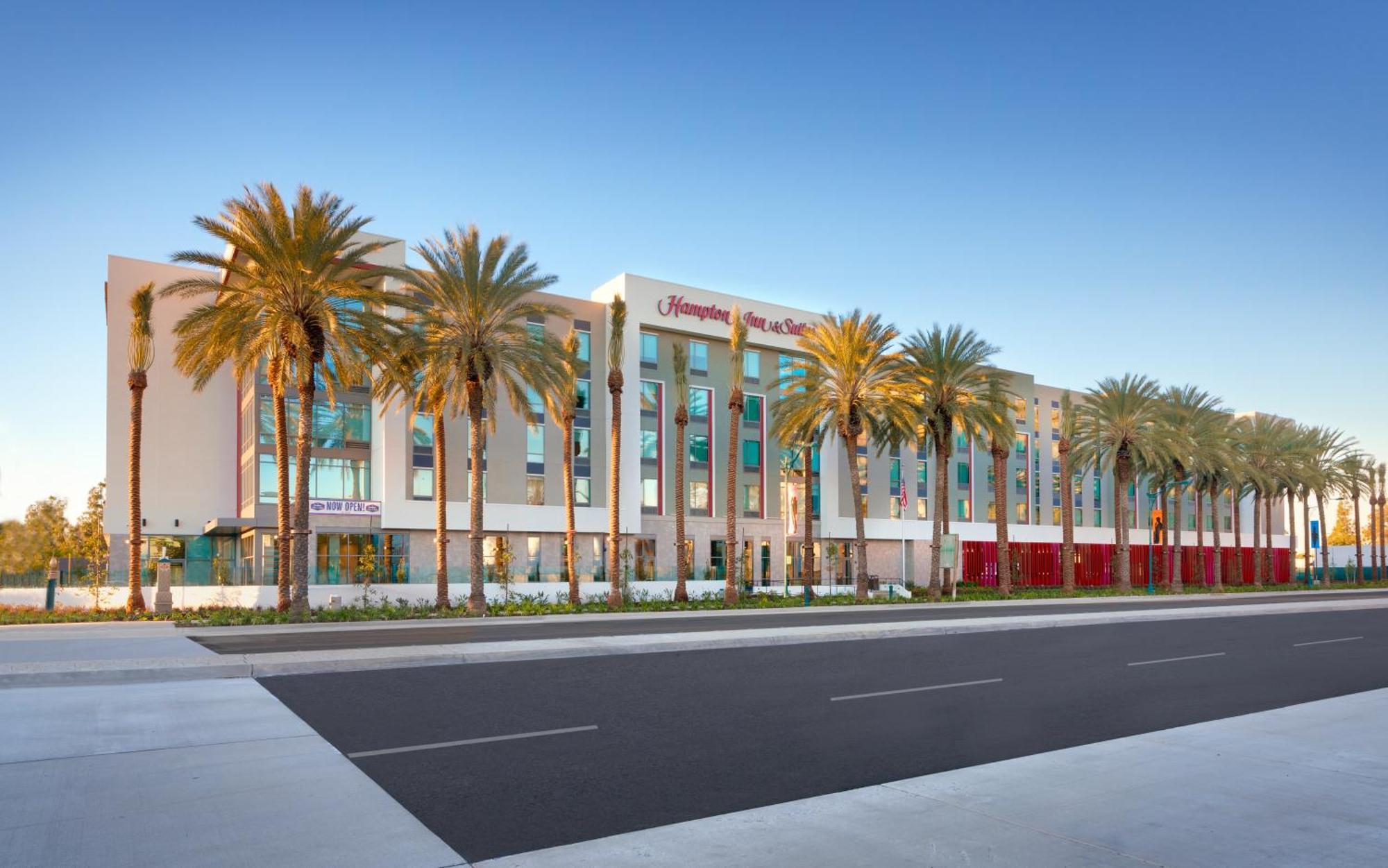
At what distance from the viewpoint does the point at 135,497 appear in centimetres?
3369

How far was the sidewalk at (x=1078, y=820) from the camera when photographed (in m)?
5.94

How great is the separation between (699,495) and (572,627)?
34.3m

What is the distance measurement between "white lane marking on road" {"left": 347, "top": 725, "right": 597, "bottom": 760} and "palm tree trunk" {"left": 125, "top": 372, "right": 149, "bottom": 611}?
2799 cm

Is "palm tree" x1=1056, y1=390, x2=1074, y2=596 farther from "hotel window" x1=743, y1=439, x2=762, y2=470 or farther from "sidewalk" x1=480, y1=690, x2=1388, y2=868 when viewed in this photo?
"sidewalk" x1=480, y1=690, x2=1388, y2=868

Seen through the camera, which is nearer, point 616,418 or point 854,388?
point 616,418

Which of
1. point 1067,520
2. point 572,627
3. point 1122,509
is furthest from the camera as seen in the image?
point 1122,509

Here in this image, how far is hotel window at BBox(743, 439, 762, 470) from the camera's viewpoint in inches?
2499

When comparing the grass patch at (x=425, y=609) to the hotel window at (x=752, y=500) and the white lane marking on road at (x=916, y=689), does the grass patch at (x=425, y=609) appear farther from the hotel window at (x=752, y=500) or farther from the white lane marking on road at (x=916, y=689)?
the white lane marking on road at (x=916, y=689)

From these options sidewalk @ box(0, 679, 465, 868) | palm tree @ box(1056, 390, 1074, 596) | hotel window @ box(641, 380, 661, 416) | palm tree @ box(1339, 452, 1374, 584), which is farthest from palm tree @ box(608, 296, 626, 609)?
palm tree @ box(1339, 452, 1374, 584)

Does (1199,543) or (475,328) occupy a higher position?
(475,328)

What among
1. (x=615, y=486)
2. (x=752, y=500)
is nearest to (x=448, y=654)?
(x=615, y=486)

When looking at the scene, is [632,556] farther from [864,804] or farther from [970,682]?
[864,804]

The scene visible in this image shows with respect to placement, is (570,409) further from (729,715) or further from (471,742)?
(471,742)

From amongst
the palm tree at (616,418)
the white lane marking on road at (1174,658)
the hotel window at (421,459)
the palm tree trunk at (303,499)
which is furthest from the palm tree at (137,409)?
the white lane marking on road at (1174,658)
